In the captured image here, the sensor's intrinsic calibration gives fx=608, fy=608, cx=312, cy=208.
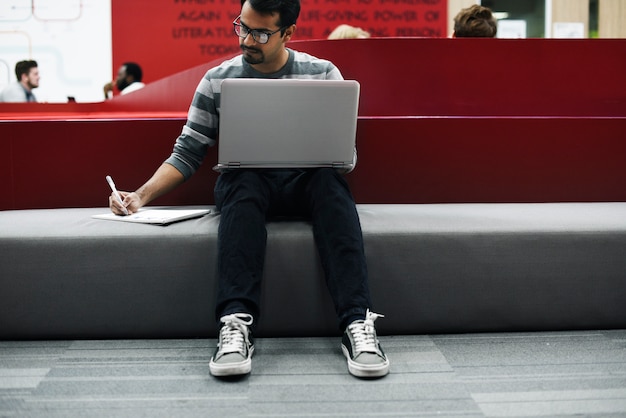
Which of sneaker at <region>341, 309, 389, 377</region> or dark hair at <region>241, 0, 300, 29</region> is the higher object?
dark hair at <region>241, 0, 300, 29</region>

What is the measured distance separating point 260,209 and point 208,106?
41 cm

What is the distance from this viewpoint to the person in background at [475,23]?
2.55 meters

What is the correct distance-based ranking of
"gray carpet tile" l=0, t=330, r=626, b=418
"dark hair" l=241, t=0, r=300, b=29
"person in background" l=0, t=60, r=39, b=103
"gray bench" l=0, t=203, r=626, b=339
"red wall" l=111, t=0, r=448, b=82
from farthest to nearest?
"red wall" l=111, t=0, r=448, b=82 → "person in background" l=0, t=60, r=39, b=103 → "dark hair" l=241, t=0, r=300, b=29 → "gray bench" l=0, t=203, r=626, b=339 → "gray carpet tile" l=0, t=330, r=626, b=418

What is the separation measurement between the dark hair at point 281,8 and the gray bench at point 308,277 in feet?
1.85

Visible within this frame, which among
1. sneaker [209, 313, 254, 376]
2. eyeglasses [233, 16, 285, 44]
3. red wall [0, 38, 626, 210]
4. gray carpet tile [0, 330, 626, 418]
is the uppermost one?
eyeglasses [233, 16, 285, 44]

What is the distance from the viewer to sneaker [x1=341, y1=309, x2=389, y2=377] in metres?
1.32

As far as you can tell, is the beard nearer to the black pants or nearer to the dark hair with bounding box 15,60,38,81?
the black pants

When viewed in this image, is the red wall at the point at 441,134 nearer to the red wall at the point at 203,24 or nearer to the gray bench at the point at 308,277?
the gray bench at the point at 308,277

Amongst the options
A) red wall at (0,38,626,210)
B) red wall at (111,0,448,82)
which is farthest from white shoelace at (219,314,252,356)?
red wall at (111,0,448,82)

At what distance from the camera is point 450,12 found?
5.49 meters

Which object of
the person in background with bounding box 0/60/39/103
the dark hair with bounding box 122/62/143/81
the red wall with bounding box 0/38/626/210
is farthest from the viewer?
the person in background with bounding box 0/60/39/103

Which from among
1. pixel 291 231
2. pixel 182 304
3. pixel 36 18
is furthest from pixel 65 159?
pixel 36 18

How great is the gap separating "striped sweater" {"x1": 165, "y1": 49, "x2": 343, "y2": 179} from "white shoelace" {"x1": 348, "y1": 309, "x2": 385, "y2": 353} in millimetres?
671

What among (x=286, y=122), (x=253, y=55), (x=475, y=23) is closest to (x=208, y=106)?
(x=253, y=55)
